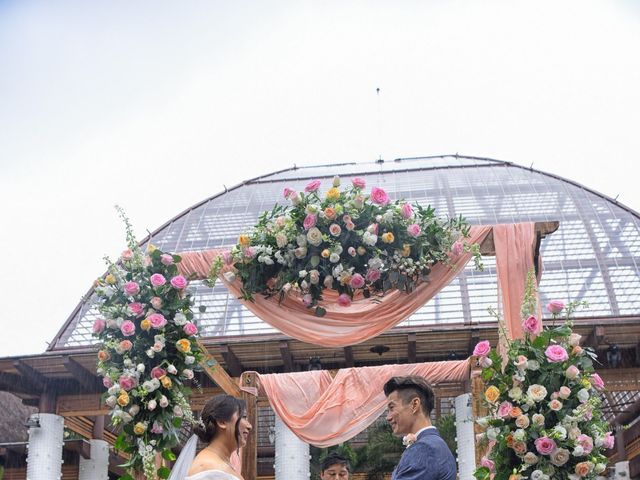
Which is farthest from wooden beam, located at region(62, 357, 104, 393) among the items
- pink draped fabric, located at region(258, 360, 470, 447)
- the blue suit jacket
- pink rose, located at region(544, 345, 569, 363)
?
the blue suit jacket

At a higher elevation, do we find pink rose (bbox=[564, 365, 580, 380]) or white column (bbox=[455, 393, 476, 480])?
white column (bbox=[455, 393, 476, 480])

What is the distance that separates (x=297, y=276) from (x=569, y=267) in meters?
8.20

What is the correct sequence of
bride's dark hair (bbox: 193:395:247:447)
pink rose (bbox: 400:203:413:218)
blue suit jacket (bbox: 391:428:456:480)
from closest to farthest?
blue suit jacket (bbox: 391:428:456:480) → bride's dark hair (bbox: 193:395:247:447) → pink rose (bbox: 400:203:413:218)

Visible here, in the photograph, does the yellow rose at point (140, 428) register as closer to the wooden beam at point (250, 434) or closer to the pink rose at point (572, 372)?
the wooden beam at point (250, 434)

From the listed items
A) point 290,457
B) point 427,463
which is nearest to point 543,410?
point 427,463

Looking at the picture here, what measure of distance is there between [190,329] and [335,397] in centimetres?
169

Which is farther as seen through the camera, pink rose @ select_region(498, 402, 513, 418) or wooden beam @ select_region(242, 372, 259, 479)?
wooden beam @ select_region(242, 372, 259, 479)

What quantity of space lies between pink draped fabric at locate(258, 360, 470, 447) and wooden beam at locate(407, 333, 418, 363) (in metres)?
4.34

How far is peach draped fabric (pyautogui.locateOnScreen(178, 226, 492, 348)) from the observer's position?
26.6 feet

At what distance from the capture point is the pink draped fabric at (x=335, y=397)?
8.73 m

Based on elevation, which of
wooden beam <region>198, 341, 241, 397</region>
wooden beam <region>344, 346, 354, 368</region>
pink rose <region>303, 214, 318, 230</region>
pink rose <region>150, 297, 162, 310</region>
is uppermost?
wooden beam <region>344, 346, 354, 368</region>

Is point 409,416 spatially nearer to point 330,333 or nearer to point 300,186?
point 330,333

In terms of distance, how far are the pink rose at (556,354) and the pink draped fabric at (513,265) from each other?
1.00 meters

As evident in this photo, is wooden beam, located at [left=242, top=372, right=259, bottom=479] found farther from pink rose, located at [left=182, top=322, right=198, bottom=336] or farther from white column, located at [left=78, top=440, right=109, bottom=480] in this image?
white column, located at [left=78, top=440, right=109, bottom=480]
